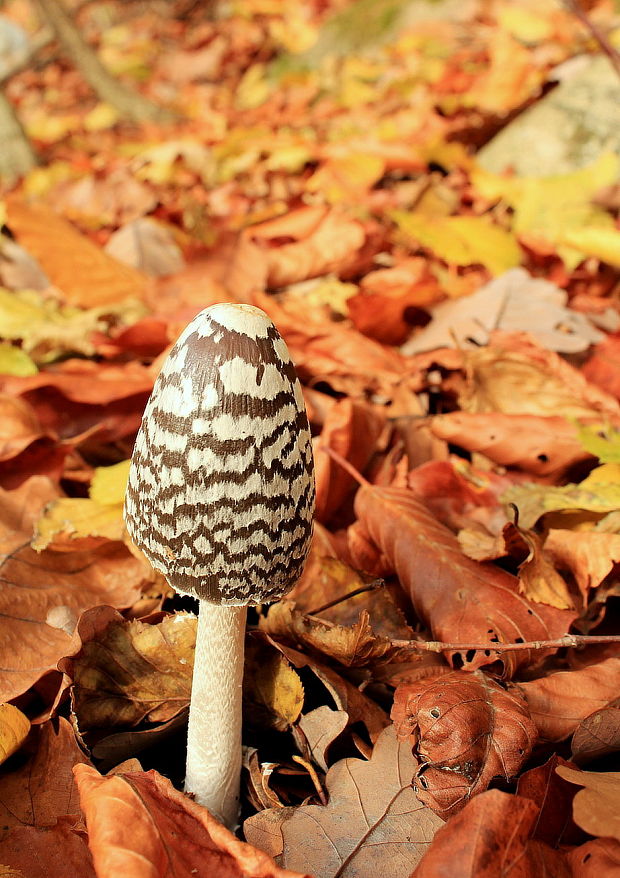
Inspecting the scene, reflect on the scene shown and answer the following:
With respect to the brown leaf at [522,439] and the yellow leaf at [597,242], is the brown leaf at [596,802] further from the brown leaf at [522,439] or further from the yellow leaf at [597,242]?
the yellow leaf at [597,242]

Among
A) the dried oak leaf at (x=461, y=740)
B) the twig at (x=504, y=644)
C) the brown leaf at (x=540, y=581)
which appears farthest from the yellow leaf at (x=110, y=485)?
the brown leaf at (x=540, y=581)

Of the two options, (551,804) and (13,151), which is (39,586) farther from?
(13,151)

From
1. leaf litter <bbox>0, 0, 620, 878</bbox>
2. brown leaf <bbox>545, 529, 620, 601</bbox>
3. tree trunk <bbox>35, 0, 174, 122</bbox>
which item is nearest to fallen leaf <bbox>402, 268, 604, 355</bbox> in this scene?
leaf litter <bbox>0, 0, 620, 878</bbox>

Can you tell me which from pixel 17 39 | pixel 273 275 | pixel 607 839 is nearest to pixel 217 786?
pixel 607 839

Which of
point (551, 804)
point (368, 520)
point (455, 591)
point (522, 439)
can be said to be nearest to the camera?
point (551, 804)

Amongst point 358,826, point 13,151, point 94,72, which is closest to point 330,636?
point 358,826

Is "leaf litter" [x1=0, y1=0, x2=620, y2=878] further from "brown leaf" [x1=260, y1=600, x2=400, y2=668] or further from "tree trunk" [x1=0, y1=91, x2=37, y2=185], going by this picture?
"tree trunk" [x1=0, y1=91, x2=37, y2=185]
